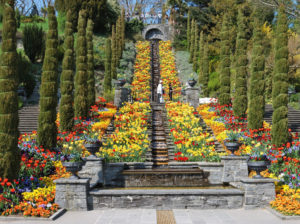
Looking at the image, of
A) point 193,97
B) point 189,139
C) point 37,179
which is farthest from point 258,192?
point 193,97

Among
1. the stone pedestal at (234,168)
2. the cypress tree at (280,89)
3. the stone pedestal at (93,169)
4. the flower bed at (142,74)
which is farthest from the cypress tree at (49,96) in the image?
the flower bed at (142,74)

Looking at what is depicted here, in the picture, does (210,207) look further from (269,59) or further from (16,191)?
(269,59)

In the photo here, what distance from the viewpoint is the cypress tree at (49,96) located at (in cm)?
1232

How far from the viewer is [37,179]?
9398mm

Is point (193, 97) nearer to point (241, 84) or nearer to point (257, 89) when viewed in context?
point (241, 84)

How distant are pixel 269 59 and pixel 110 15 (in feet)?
87.5

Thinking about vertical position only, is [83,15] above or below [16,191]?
above

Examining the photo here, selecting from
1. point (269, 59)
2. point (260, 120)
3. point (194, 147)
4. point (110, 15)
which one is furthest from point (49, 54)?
point (110, 15)

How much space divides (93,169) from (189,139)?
4.41m

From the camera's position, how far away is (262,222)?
704 cm

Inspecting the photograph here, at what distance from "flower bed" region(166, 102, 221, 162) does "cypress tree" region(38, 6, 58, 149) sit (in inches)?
209

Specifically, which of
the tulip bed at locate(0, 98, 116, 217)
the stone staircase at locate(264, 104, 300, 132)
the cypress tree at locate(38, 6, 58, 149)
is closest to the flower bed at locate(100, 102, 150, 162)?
the tulip bed at locate(0, 98, 116, 217)

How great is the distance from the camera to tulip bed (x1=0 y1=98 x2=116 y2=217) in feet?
25.2

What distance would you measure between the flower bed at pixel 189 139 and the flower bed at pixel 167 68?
10.5 metres
